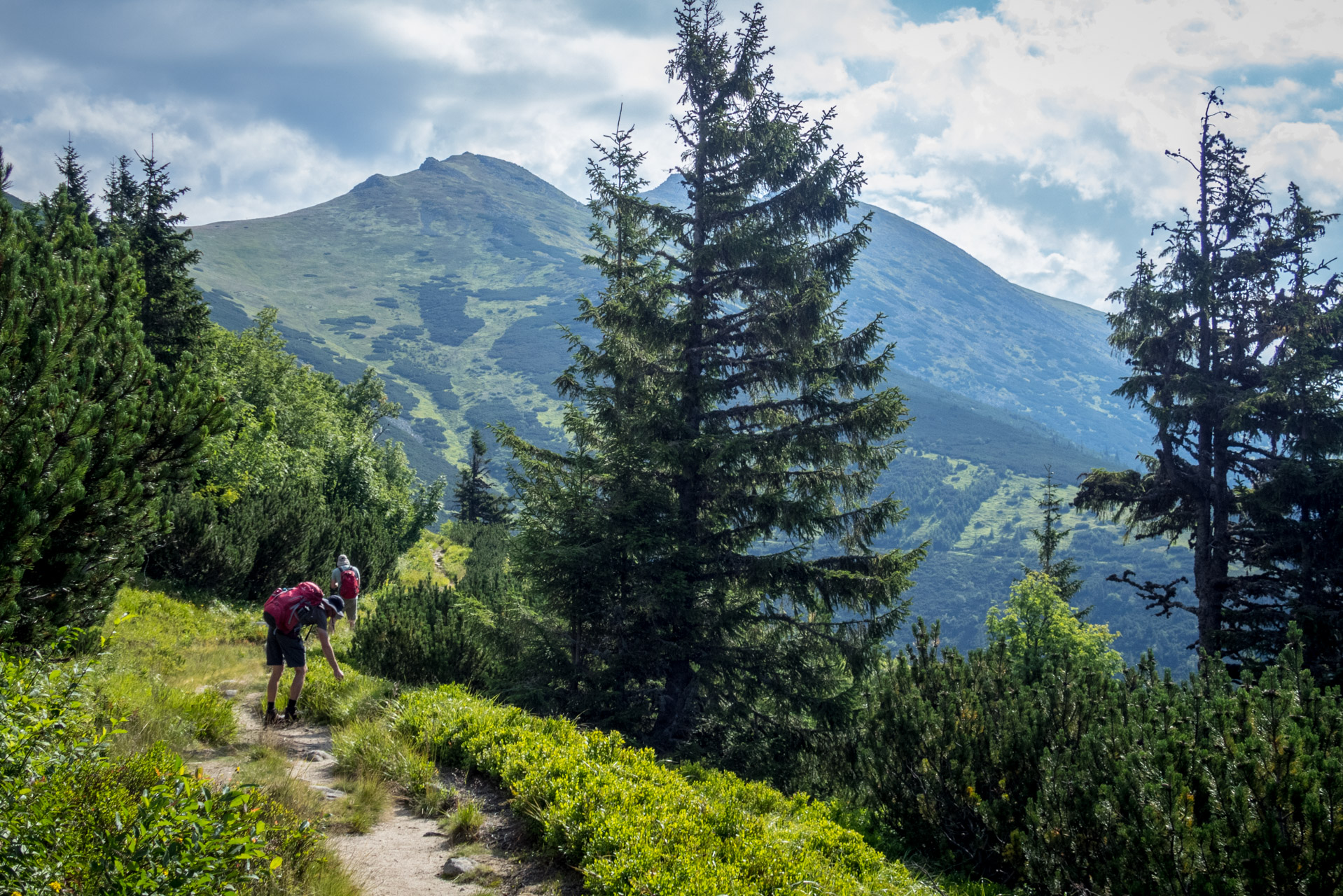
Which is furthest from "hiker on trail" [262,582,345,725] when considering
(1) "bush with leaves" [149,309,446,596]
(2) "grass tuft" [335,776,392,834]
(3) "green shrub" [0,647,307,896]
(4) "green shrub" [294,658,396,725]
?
(3) "green shrub" [0,647,307,896]

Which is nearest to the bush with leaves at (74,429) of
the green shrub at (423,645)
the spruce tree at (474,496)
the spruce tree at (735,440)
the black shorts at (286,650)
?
the black shorts at (286,650)

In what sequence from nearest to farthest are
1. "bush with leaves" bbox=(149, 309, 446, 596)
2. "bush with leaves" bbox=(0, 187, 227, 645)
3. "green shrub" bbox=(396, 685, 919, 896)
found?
1. "green shrub" bbox=(396, 685, 919, 896)
2. "bush with leaves" bbox=(0, 187, 227, 645)
3. "bush with leaves" bbox=(149, 309, 446, 596)

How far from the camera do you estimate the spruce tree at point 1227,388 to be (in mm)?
14320

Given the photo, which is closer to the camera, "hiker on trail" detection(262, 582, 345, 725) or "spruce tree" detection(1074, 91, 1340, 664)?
"hiker on trail" detection(262, 582, 345, 725)

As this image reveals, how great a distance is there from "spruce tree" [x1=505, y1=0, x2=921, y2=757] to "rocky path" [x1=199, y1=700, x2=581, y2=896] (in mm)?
4797

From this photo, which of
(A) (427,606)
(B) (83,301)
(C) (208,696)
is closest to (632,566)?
(A) (427,606)

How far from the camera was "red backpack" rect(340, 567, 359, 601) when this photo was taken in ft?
35.0

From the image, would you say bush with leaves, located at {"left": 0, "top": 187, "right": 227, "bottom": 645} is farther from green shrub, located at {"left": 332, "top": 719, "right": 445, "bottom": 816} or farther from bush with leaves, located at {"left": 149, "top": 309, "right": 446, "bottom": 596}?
green shrub, located at {"left": 332, "top": 719, "right": 445, "bottom": 816}

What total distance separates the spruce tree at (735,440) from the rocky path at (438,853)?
480cm

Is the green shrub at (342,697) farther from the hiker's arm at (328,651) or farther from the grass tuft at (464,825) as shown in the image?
the grass tuft at (464,825)

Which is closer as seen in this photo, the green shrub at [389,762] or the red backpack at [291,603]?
the green shrub at [389,762]

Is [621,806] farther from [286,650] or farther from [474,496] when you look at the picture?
[474,496]

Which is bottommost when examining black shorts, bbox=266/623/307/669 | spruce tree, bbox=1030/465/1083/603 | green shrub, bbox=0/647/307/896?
spruce tree, bbox=1030/465/1083/603

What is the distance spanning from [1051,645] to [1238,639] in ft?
36.6
